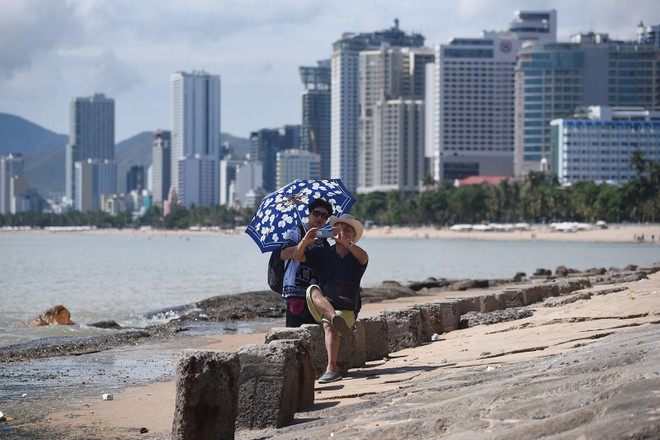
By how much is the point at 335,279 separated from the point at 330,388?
3.42 ft

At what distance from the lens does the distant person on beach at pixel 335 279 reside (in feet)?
38.9

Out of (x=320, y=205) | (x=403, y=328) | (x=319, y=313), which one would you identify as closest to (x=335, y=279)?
(x=319, y=313)

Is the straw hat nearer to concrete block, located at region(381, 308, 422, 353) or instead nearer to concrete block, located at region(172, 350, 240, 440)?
concrete block, located at region(172, 350, 240, 440)

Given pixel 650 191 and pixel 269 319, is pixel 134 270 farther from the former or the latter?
pixel 650 191

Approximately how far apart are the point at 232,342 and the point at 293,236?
9.69m

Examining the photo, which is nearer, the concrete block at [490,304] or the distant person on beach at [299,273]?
the distant person on beach at [299,273]

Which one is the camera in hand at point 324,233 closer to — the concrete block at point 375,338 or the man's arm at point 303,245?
the man's arm at point 303,245

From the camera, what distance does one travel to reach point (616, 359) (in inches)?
364

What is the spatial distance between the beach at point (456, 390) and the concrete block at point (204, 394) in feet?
2.03

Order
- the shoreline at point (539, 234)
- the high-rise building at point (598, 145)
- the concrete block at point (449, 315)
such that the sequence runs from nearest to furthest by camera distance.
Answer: the concrete block at point (449, 315) < the shoreline at point (539, 234) < the high-rise building at point (598, 145)

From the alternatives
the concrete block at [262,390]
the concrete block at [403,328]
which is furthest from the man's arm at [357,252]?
the concrete block at [403,328]

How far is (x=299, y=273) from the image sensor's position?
1223cm

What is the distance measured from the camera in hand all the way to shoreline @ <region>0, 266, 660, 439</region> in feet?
4.77

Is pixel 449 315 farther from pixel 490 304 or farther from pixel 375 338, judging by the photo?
pixel 375 338
